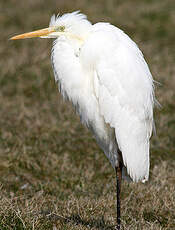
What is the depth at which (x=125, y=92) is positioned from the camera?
3.89m

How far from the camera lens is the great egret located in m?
3.84

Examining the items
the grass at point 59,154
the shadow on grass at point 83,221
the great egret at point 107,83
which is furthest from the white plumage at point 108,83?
the grass at point 59,154

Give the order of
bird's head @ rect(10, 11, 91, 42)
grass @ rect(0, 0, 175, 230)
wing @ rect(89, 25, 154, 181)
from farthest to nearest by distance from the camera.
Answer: grass @ rect(0, 0, 175, 230)
bird's head @ rect(10, 11, 91, 42)
wing @ rect(89, 25, 154, 181)

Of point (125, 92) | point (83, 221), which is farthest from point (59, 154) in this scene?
point (125, 92)

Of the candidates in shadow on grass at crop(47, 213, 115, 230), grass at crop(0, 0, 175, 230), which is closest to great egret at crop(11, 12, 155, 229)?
shadow on grass at crop(47, 213, 115, 230)

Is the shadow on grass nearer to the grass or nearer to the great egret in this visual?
the grass

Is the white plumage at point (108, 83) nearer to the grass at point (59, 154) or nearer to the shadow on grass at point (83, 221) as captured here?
the shadow on grass at point (83, 221)

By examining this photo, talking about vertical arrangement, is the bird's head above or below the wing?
above

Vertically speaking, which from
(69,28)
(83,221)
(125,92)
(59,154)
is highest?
(69,28)

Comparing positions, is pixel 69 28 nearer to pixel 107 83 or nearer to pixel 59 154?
pixel 107 83

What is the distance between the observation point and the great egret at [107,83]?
3836 millimetres

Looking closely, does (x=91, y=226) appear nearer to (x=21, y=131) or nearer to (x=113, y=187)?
(x=113, y=187)

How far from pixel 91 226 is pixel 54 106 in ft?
12.9

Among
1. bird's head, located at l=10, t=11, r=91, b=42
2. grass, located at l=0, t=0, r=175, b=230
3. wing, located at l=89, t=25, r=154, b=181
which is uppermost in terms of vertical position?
bird's head, located at l=10, t=11, r=91, b=42
